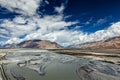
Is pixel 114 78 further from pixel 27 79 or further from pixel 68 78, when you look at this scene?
pixel 27 79

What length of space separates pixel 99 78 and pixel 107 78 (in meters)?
1.03

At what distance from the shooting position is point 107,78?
1892 centimetres

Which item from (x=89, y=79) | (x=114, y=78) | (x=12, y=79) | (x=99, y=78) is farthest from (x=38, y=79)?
(x=114, y=78)

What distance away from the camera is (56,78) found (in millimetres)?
18219

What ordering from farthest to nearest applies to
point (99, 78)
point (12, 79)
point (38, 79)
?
point (99, 78), point (38, 79), point (12, 79)

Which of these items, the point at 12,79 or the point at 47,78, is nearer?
the point at 12,79

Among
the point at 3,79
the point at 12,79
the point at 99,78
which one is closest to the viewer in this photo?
the point at 3,79

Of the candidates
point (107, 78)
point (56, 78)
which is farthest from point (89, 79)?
point (56, 78)

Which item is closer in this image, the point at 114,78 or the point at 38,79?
the point at 38,79

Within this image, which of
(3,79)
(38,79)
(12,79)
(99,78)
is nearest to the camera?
(3,79)

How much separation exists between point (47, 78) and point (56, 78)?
3.61 feet

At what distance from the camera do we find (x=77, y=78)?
1812 centimetres

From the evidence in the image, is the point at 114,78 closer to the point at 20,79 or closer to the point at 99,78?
the point at 99,78

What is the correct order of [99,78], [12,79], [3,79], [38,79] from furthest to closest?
1. [99,78]
2. [38,79]
3. [12,79]
4. [3,79]
